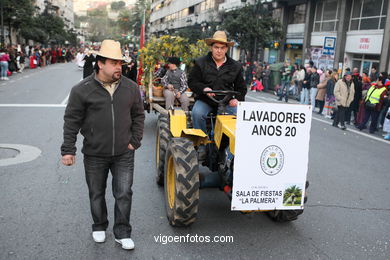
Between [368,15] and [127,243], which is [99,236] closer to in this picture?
[127,243]

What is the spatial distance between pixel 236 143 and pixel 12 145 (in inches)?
224

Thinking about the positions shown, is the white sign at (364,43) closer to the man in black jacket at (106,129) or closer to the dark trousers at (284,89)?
the dark trousers at (284,89)

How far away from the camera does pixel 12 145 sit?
7.97 meters

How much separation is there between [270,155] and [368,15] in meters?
24.0

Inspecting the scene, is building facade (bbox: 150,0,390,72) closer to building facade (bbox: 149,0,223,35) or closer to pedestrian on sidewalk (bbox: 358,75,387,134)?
pedestrian on sidewalk (bbox: 358,75,387,134)

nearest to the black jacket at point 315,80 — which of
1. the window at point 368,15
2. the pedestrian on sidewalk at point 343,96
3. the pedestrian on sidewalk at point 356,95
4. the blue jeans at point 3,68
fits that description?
the pedestrian on sidewalk at point 356,95

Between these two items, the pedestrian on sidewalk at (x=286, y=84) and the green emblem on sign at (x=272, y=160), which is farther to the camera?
the pedestrian on sidewalk at (x=286, y=84)

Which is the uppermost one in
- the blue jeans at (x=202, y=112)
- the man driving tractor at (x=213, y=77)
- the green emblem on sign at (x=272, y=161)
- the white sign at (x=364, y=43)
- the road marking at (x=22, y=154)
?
the white sign at (x=364, y=43)

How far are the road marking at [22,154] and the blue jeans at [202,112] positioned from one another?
3508 mm

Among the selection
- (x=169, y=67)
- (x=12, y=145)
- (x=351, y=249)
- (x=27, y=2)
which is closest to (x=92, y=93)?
(x=351, y=249)

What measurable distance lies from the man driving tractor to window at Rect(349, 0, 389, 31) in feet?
69.2

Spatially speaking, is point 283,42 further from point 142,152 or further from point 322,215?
point 322,215

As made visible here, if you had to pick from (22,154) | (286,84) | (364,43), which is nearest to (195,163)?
(22,154)

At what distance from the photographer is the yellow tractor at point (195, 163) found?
4141 millimetres
